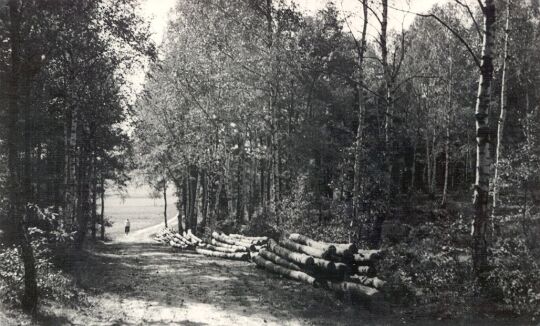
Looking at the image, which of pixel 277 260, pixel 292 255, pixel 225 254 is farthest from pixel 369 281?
pixel 225 254

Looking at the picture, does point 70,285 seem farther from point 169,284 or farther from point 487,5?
point 487,5

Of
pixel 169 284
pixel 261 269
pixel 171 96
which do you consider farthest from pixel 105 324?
pixel 171 96

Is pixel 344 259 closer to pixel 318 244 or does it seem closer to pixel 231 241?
pixel 318 244

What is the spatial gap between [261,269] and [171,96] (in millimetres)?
15773

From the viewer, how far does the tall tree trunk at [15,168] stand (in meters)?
8.69

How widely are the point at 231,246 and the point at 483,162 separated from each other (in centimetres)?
1284

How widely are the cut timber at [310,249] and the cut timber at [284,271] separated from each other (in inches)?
26.6

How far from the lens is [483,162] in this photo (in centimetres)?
1101

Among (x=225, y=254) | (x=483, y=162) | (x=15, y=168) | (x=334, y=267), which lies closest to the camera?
(x=15, y=168)

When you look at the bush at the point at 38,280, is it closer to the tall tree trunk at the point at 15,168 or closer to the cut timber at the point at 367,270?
the tall tree trunk at the point at 15,168

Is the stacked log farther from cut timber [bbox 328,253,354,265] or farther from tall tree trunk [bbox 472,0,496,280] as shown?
tall tree trunk [bbox 472,0,496,280]

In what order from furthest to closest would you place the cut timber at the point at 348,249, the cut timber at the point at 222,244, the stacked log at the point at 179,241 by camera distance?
the stacked log at the point at 179,241 < the cut timber at the point at 222,244 < the cut timber at the point at 348,249

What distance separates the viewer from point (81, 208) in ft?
76.4

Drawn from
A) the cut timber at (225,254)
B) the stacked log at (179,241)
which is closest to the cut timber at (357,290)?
the cut timber at (225,254)
